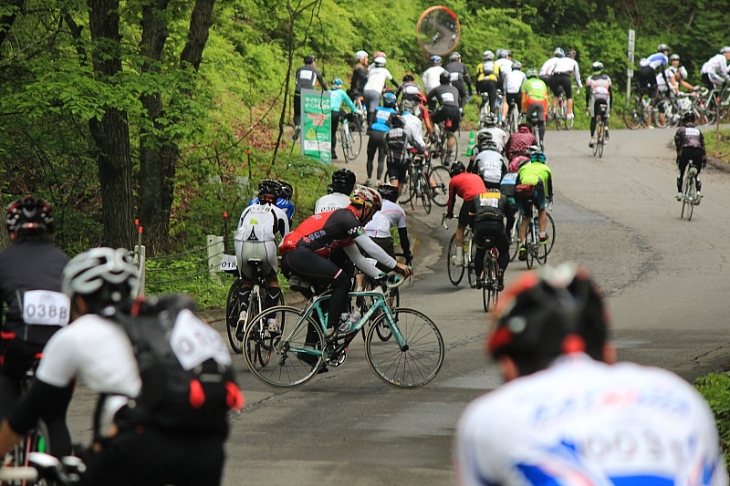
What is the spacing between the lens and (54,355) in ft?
15.0

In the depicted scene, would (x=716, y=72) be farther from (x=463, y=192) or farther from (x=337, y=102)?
(x=463, y=192)

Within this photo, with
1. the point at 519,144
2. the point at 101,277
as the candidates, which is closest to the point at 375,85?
the point at 519,144

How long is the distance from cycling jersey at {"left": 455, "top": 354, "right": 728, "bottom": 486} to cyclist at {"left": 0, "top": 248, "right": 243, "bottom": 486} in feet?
5.29

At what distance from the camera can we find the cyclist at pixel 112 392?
412 centimetres

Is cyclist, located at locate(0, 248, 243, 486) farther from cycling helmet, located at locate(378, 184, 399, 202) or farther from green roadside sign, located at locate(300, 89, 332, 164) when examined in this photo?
green roadside sign, located at locate(300, 89, 332, 164)

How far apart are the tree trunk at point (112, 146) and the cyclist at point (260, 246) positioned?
3716 mm

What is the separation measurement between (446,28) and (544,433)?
114 feet

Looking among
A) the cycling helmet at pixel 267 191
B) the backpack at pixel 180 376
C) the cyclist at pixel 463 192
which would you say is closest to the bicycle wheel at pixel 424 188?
the cyclist at pixel 463 192

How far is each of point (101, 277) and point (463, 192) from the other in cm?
1261

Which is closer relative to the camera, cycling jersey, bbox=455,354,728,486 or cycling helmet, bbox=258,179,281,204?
cycling jersey, bbox=455,354,728,486

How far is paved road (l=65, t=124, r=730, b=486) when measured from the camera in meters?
8.38

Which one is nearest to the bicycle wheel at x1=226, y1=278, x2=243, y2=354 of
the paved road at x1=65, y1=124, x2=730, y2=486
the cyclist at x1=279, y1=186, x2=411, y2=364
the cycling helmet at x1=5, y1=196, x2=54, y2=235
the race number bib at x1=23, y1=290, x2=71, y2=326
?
the paved road at x1=65, y1=124, x2=730, y2=486

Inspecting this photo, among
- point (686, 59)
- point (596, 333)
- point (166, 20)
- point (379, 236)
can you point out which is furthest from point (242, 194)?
point (686, 59)

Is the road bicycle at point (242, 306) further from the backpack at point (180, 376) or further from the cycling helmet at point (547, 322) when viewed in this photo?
the cycling helmet at point (547, 322)
